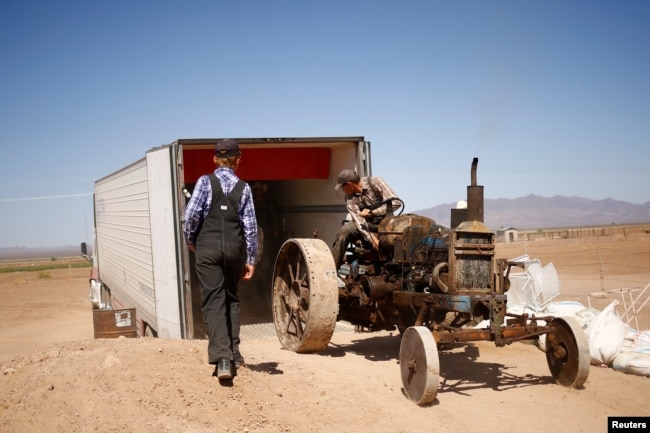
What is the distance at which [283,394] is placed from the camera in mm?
5477

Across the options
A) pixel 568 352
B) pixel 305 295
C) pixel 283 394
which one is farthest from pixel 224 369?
pixel 568 352

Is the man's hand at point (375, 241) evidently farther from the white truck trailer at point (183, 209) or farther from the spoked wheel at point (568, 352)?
the spoked wheel at point (568, 352)

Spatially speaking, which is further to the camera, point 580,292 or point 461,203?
point 580,292

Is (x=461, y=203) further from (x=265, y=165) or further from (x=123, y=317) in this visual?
(x=123, y=317)

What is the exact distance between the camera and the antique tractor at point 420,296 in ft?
19.9

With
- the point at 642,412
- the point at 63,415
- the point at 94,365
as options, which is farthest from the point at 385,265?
the point at 63,415

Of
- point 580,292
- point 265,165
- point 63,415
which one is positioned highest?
point 265,165

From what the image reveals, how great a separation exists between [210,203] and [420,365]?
240 cm

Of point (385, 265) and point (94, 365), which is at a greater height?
point (385, 265)

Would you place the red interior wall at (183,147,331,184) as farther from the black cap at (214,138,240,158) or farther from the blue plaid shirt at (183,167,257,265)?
the blue plaid shirt at (183,167,257,265)

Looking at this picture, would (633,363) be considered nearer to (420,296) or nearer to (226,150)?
(420,296)

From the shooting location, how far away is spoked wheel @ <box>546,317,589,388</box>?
20.2ft

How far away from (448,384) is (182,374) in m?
2.86

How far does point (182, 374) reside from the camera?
5.35 m
